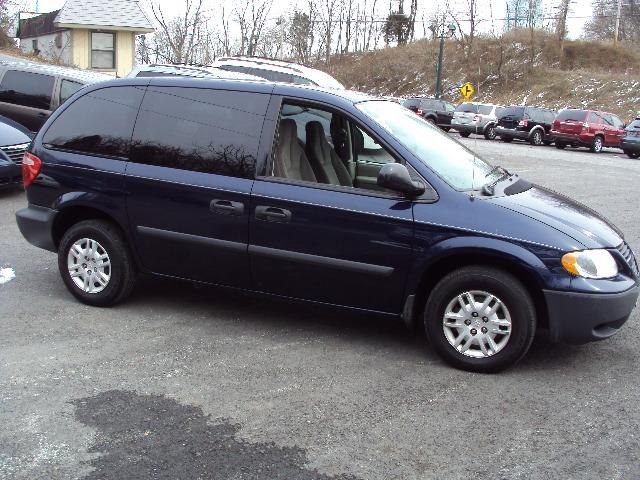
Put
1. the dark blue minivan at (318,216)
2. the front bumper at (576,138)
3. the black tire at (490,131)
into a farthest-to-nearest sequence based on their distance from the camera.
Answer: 1. the black tire at (490,131)
2. the front bumper at (576,138)
3. the dark blue minivan at (318,216)

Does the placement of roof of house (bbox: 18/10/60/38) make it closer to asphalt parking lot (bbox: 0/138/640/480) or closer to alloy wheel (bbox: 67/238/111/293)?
alloy wheel (bbox: 67/238/111/293)

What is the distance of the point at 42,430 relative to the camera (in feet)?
12.4

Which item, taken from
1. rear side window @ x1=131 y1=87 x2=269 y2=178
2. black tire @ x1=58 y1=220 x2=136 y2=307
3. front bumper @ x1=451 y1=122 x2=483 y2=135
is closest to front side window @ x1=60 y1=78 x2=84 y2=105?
black tire @ x1=58 y1=220 x2=136 y2=307

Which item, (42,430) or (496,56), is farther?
(496,56)

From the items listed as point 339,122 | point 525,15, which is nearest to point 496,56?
point 525,15

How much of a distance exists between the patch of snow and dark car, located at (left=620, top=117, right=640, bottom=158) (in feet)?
80.4

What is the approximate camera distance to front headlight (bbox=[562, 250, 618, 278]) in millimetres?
4547

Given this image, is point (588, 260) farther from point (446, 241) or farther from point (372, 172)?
point (372, 172)

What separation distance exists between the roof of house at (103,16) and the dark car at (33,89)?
94.5 ft

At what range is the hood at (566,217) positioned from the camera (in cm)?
472

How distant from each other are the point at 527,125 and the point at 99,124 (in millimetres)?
28434

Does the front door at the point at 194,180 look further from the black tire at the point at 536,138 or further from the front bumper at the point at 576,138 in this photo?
the black tire at the point at 536,138

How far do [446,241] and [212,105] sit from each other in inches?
79.5

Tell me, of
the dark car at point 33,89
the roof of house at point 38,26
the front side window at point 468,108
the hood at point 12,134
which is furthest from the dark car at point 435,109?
the hood at point 12,134
